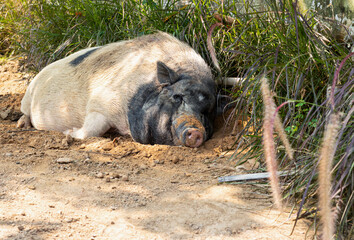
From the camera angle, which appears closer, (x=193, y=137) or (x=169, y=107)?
(x=193, y=137)

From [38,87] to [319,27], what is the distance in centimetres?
355

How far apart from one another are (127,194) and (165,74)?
1.99 metres

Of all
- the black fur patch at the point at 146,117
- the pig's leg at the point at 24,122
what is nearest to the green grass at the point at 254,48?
the black fur patch at the point at 146,117

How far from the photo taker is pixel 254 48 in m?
4.04

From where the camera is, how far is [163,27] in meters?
5.58

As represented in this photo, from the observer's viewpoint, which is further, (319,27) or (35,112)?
(35,112)

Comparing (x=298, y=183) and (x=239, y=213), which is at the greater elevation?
(x=298, y=183)

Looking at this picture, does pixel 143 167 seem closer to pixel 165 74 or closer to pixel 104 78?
pixel 165 74

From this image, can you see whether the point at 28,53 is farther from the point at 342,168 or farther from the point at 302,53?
Answer: the point at 342,168

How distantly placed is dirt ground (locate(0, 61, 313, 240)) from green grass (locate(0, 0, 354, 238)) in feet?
0.87

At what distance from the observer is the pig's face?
14.8 feet

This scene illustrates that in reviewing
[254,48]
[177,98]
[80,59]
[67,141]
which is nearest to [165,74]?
[177,98]

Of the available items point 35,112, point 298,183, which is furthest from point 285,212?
point 35,112

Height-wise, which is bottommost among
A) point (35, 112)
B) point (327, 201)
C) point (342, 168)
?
point (35, 112)
